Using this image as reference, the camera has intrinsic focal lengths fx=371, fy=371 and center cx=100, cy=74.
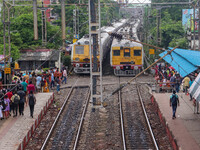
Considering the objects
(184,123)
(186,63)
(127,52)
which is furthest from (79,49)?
(184,123)

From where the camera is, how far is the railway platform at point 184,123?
34.8 feet

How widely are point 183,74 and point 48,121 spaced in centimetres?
593

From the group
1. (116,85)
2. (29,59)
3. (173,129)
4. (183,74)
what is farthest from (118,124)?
(29,59)

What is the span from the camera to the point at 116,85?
2214 centimetres

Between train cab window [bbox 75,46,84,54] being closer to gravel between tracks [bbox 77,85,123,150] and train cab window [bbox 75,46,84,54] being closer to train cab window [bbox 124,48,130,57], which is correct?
train cab window [bbox 124,48,130,57]

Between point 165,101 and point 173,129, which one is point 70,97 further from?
point 173,129

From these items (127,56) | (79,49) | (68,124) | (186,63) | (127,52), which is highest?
(79,49)

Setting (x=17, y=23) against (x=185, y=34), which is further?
(x=185, y=34)

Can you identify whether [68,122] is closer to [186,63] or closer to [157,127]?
[157,127]

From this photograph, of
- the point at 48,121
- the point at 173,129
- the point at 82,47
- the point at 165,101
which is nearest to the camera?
the point at 173,129

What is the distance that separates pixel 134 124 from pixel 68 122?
259 cm

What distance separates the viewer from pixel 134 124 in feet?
46.3

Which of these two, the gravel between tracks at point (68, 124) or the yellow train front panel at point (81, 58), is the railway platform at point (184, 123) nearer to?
the gravel between tracks at point (68, 124)

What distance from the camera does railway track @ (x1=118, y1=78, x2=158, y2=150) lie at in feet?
38.4
